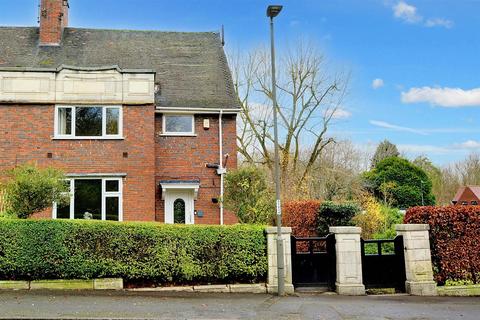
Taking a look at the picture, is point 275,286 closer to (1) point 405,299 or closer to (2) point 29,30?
(1) point 405,299

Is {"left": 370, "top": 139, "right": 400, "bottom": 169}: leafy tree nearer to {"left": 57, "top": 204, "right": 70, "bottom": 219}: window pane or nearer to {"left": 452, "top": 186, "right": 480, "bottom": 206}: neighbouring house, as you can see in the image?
{"left": 452, "top": 186, "right": 480, "bottom": 206}: neighbouring house

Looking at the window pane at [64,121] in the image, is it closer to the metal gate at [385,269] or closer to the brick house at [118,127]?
the brick house at [118,127]

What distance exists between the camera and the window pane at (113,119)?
A: 683 inches

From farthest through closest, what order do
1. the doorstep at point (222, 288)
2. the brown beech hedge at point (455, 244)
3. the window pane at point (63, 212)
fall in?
the window pane at point (63, 212), the brown beech hedge at point (455, 244), the doorstep at point (222, 288)

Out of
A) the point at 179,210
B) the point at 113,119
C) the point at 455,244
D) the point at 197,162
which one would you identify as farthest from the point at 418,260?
the point at 113,119

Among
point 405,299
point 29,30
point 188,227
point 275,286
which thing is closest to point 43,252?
point 188,227

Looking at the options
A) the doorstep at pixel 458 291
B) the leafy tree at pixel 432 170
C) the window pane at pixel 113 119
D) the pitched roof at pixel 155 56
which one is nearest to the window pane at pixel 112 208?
the window pane at pixel 113 119

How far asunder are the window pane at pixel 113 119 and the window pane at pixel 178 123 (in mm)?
2107

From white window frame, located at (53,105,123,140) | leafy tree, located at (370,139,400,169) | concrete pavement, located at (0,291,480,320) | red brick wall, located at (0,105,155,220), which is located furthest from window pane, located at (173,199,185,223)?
leafy tree, located at (370,139,400,169)

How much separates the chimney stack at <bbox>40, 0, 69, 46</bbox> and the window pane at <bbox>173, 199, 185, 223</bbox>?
9.34m

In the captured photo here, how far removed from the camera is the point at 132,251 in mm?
11047

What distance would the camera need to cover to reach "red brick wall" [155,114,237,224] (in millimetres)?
18297

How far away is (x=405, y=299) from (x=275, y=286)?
120 inches

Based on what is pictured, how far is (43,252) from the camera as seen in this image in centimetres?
1070
